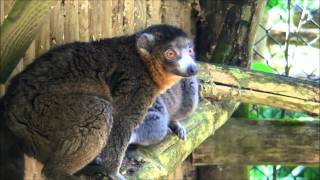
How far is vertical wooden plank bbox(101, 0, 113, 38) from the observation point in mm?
4500

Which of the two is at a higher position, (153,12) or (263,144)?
(153,12)

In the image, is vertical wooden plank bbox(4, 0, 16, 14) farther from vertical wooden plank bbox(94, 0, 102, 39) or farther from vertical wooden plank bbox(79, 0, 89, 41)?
vertical wooden plank bbox(94, 0, 102, 39)

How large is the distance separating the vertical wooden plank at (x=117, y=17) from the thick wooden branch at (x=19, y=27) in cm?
163

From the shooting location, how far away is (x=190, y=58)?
3.91 metres

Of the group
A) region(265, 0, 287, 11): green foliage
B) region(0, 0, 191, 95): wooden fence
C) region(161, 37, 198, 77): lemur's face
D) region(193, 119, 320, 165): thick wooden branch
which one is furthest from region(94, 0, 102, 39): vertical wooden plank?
region(265, 0, 287, 11): green foliage

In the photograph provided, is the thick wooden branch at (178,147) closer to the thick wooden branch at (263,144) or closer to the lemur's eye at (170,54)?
the thick wooden branch at (263,144)

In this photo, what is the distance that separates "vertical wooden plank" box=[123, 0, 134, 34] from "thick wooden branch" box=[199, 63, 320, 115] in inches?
22.4

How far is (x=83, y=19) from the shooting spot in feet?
14.1

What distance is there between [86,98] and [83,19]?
0.94m

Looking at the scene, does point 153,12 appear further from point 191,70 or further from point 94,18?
point 191,70

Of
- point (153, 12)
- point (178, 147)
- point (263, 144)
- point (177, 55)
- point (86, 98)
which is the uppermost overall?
point (153, 12)

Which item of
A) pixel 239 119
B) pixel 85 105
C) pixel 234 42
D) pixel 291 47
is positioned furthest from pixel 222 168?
pixel 85 105

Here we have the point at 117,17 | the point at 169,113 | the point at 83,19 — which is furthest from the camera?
the point at 117,17

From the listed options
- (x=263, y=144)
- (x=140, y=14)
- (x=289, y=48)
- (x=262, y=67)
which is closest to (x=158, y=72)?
(x=140, y=14)
